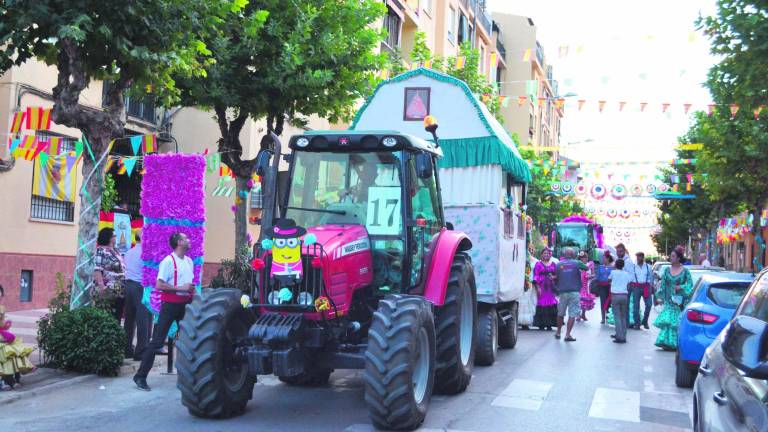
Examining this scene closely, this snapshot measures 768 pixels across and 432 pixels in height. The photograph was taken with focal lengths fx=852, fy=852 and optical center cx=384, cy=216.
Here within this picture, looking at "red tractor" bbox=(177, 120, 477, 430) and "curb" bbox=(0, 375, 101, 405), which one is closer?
"red tractor" bbox=(177, 120, 477, 430)

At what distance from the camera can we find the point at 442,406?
29.0 ft

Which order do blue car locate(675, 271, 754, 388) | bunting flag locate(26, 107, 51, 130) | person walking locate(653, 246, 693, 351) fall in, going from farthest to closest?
bunting flag locate(26, 107, 51, 130) < person walking locate(653, 246, 693, 351) < blue car locate(675, 271, 754, 388)

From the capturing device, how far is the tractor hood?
7828 mm

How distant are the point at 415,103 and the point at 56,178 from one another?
855cm

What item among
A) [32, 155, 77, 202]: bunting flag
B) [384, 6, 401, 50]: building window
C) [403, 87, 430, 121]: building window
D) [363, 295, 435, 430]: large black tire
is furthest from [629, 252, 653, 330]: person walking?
[384, 6, 401, 50]: building window

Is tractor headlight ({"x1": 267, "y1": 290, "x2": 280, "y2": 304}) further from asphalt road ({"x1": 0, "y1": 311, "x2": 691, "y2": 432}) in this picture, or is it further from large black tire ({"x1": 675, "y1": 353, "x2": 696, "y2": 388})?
large black tire ({"x1": 675, "y1": 353, "x2": 696, "y2": 388})

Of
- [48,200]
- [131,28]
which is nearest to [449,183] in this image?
[131,28]

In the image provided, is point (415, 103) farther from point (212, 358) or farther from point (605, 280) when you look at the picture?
point (605, 280)

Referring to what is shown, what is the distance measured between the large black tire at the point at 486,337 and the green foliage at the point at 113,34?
522cm

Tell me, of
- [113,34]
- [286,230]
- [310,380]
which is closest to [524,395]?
[310,380]

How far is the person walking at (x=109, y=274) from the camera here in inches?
447

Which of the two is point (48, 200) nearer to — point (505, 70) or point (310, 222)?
point (310, 222)

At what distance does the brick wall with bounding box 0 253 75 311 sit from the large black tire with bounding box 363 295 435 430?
10.1 m

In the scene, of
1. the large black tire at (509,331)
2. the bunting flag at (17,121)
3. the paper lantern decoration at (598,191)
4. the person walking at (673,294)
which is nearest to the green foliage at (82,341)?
the bunting flag at (17,121)
